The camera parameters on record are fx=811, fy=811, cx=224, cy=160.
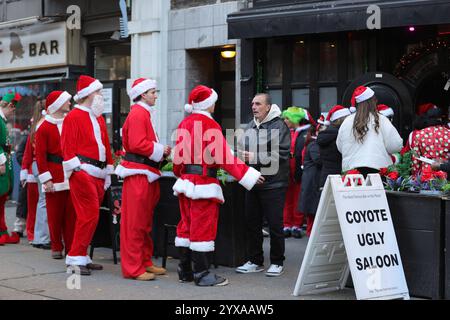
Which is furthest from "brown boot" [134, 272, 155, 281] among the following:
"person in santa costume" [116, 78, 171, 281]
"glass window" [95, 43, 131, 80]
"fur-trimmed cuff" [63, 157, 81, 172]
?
"glass window" [95, 43, 131, 80]

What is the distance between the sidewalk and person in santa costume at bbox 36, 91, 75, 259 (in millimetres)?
346

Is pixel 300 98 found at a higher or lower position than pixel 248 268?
higher

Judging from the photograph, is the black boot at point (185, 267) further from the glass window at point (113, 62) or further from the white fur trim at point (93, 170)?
the glass window at point (113, 62)

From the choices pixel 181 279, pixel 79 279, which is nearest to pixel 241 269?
pixel 181 279

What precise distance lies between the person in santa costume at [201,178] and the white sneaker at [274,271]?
0.68 metres

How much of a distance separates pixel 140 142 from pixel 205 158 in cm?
72

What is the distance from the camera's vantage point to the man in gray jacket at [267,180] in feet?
28.5

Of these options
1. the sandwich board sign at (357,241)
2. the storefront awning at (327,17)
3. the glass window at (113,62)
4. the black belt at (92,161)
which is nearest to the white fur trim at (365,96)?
the sandwich board sign at (357,241)

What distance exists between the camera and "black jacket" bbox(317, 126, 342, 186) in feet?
33.3

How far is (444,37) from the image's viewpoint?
1188 centimetres

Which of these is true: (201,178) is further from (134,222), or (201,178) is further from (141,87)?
(141,87)

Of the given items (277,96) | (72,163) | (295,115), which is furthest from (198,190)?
(277,96)

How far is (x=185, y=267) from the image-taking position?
8.19m

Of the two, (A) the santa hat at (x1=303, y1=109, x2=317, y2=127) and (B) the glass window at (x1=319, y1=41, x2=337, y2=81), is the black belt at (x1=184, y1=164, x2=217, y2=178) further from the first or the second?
(B) the glass window at (x1=319, y1=41, x2=337, y2=81)
